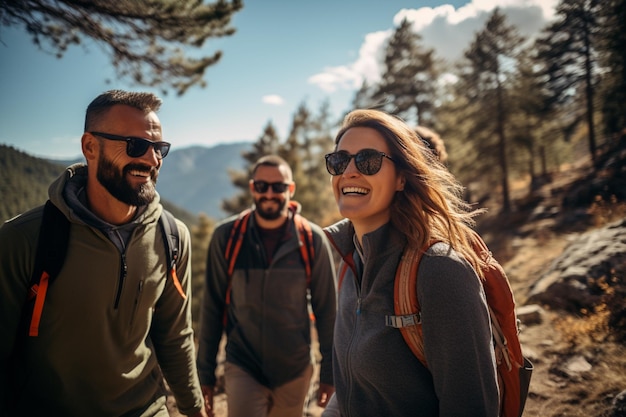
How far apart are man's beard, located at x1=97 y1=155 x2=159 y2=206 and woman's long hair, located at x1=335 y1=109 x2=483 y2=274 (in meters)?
1.81

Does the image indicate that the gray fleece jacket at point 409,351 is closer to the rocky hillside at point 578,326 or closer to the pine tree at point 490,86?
the rocky hillside at point 578,326

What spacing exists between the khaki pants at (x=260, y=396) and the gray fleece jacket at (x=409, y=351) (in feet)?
4.92

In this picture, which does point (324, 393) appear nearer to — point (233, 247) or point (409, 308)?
point (233, 247)

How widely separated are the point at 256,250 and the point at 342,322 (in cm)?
189

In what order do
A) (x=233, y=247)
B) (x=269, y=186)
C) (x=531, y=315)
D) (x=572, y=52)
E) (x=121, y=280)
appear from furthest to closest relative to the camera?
(x=572, y=52)
(x=531, y=315)
(x=269, y=186)
(x=233, y=247)
(x=121, y=280)

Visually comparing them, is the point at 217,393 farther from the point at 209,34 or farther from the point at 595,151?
the point at 595,151

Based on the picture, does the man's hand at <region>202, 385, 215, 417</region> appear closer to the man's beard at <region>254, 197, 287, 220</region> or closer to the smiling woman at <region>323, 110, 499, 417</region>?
the smiling woman at <region>323, 110, 499, 417</region>

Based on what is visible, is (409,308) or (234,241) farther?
(234,241)

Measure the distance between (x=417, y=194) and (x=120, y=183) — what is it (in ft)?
7.48

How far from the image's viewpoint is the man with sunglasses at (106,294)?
200 centimetres

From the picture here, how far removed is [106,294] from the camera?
7.32 feet

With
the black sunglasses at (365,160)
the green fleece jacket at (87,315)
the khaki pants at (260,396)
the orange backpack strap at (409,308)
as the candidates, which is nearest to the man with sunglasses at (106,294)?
the green fleece jacket at (87,315)

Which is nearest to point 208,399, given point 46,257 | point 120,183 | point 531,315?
point 46,257

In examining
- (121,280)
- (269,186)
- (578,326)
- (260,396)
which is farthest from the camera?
(578,326)
